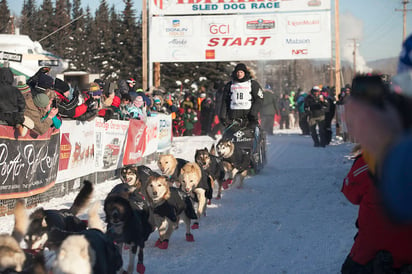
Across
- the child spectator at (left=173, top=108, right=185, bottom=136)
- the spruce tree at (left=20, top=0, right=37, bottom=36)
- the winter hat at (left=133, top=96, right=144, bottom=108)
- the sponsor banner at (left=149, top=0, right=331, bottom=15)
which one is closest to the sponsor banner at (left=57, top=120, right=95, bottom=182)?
the winter hat at (left=133, top=96, right=144, bottom=108)

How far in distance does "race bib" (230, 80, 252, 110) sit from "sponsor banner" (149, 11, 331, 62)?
1030cm

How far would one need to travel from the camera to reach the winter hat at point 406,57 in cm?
160

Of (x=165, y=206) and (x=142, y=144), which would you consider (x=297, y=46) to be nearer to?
(x=142, y=144)

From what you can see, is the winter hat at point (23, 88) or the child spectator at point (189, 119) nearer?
the winter hat at point (23, 88)

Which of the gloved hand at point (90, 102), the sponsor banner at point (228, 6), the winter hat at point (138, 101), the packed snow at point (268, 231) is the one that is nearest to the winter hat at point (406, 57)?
the packed snow at point (268, 231)

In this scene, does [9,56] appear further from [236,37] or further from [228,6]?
[228,6]

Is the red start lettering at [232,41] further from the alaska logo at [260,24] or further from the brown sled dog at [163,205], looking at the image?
the brown sled dog at [163,205]

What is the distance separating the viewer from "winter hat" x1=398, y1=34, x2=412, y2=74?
1604 millimetres

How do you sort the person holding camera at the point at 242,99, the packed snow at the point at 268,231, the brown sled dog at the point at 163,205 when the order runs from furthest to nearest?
the person holding camera at the point at 242,99 → the brown sled dog at the point at 163,205 → the packed snow at the point at 268,231

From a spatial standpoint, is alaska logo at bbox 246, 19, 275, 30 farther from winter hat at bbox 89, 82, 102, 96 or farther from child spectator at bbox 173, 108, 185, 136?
winter hat at bbox 89, 82, 102, 96

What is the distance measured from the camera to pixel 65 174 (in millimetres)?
8414

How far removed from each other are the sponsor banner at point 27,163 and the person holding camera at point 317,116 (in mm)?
11071

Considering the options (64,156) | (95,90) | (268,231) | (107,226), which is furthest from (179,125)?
(107,226)

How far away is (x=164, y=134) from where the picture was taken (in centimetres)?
1565
